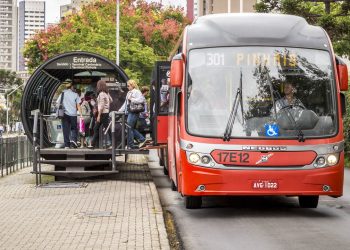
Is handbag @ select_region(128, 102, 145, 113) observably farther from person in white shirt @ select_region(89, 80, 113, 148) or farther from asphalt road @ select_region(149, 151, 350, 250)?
asphalt road @ select_region(149, 151, 350, 250)

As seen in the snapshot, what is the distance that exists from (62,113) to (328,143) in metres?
9.16

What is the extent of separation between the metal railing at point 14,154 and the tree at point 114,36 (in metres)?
21.2

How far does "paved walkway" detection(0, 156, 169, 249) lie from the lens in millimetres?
9055

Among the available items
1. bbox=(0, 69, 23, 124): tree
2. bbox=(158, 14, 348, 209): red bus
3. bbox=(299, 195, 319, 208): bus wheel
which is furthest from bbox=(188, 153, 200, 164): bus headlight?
bbox=(0, 69, 23, 124): tree

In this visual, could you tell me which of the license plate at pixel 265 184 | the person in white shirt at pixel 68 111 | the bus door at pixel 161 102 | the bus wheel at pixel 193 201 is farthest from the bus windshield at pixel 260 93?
the person in white shirt at pixel 68 111

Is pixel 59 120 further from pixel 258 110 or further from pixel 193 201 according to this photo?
pixel 258 110

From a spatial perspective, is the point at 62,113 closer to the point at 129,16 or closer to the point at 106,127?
the point at 106,127

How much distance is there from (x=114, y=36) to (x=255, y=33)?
1503 inches

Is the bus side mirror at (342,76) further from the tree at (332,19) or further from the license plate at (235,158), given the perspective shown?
the tree at (332,19)

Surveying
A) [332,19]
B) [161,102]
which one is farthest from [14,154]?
[332,19]

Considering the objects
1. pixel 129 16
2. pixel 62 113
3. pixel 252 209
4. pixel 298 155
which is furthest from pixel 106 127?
pixel 129 16

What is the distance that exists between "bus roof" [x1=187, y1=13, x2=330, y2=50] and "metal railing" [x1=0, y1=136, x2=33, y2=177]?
375 inches

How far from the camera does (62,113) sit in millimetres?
19406

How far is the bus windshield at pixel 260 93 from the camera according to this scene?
11867 mm
